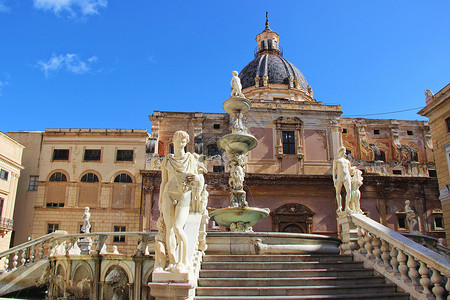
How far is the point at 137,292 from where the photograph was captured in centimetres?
1100

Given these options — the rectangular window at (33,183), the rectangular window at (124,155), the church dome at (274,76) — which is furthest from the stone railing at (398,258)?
the church dome at (274,76)

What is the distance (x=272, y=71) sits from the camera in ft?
141

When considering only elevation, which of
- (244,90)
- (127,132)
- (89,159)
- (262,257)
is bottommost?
(262,257)

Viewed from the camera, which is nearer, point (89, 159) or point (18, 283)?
point (18, 283)

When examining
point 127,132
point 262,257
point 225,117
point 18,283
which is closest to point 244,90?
point 225,117

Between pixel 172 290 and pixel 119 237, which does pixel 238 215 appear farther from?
pixel 119 237

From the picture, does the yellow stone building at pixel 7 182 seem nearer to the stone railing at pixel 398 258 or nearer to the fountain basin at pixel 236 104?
the fountain basin at pixel 236 104

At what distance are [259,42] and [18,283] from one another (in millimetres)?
41890

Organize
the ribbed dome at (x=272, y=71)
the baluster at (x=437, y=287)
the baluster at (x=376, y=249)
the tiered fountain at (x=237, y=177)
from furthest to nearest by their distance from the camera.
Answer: the ribbed dome at (x=272, y=71) → the tiered fountain at (x=237, y=177) → the baluster at (x=376, y=249) → the baluster at (x=437, y=287)

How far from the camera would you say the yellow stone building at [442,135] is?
74.6ft

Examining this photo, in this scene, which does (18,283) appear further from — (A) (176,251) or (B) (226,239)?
(A) (176,251)

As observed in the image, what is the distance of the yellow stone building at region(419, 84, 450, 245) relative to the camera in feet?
74.6

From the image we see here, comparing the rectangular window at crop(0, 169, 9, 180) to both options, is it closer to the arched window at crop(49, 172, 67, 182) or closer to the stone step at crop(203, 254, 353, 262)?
the arched window at crop(49, 172, 67, 182)

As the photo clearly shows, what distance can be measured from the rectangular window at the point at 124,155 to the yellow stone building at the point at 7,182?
663 centimetres
